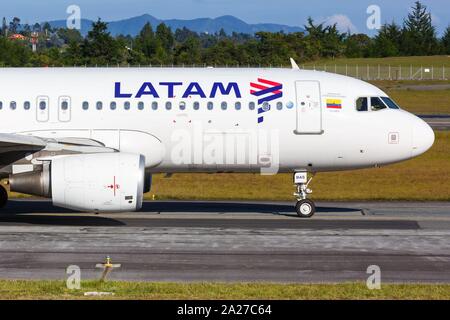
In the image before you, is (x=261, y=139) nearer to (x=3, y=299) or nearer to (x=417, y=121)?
(x=417, y=121)

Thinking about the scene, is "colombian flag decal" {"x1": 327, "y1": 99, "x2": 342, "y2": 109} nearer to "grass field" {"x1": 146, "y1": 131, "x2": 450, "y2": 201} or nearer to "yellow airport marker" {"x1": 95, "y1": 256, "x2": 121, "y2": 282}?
"grass field" {"x1": 146, "y1": 131, "x2": 450, "y2": 201}

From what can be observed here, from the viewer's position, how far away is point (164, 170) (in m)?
28.6

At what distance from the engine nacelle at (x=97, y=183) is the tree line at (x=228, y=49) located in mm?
49896

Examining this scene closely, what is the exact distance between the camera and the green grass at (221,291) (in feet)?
58.6

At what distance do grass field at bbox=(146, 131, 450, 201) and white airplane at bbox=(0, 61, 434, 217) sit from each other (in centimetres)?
693

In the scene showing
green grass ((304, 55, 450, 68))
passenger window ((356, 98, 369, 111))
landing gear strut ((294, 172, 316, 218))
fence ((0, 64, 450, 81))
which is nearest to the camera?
passenger window ((356, 98, 369, 111))

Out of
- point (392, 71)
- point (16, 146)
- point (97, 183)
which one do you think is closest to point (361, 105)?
point (97, 183)

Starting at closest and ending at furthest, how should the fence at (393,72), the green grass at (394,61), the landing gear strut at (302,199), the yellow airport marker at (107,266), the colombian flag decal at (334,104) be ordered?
the yellow airport marker at (107,266) < the colombian flag decal at (334,104) < the landing gear strut at (302,199) < the fence at (393,72) < the green grass at (394,61)

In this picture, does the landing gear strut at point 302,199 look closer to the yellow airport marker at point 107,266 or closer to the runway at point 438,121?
the yellow airport marker at point 107,266

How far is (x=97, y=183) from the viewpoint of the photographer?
25500 millimetres

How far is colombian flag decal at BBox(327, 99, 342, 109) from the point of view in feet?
92.6

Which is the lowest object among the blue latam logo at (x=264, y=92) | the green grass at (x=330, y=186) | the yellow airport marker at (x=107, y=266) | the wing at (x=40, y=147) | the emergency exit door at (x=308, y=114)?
the yellow airport marker at (x=107, y=266)

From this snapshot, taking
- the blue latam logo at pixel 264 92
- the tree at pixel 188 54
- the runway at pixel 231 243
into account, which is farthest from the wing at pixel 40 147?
the tree at pixel 188 54

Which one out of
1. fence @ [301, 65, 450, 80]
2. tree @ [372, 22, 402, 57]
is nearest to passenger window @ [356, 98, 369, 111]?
fence @ [301, 65, 450, 80]
